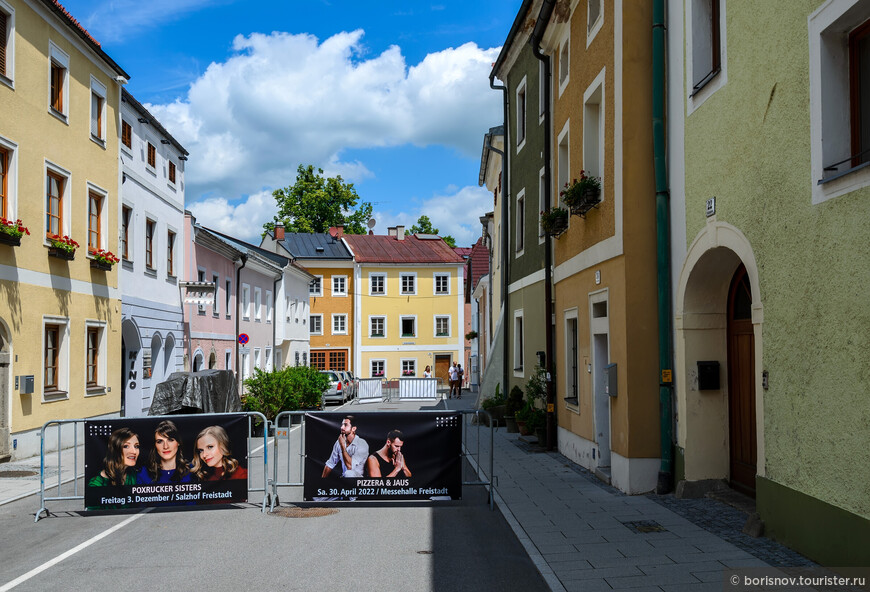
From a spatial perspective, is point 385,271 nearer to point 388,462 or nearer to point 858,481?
point 388,462

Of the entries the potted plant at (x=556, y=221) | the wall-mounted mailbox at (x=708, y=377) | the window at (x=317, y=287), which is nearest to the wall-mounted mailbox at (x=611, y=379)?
the wall-mounted mailbox at (x=708, y=377)

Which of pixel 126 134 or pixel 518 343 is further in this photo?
pixel 126 134

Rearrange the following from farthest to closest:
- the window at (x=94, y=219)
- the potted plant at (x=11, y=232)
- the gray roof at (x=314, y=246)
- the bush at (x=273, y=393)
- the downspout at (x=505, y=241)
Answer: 1. the gray roof at (x=314, y=246)
2. the downspout at (x=505, y=241)
3. the bush at (x=273, y=393)
4. the window at (x=94, y=219)
5. the potted plant at (x=11, y=232)

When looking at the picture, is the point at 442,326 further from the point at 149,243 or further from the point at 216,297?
the point at 149,243

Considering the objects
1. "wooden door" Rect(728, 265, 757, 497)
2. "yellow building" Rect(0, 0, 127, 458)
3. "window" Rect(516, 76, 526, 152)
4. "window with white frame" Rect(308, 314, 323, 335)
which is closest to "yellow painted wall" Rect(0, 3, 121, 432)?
"yellow building" Rect(0, 0, 127, 458)

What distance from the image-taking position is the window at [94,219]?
19.1 m

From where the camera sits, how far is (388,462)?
1007cm

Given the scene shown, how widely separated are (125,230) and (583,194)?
545 inches

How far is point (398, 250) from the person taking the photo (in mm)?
58781

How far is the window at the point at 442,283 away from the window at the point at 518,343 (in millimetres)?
36079

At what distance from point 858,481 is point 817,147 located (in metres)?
2.74

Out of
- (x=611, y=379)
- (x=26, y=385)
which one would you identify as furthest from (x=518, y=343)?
(x=26, y=385)

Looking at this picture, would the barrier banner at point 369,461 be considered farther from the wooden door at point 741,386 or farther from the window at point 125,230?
the window at point 125,230

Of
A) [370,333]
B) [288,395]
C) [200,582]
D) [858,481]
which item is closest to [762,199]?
[858,481]
